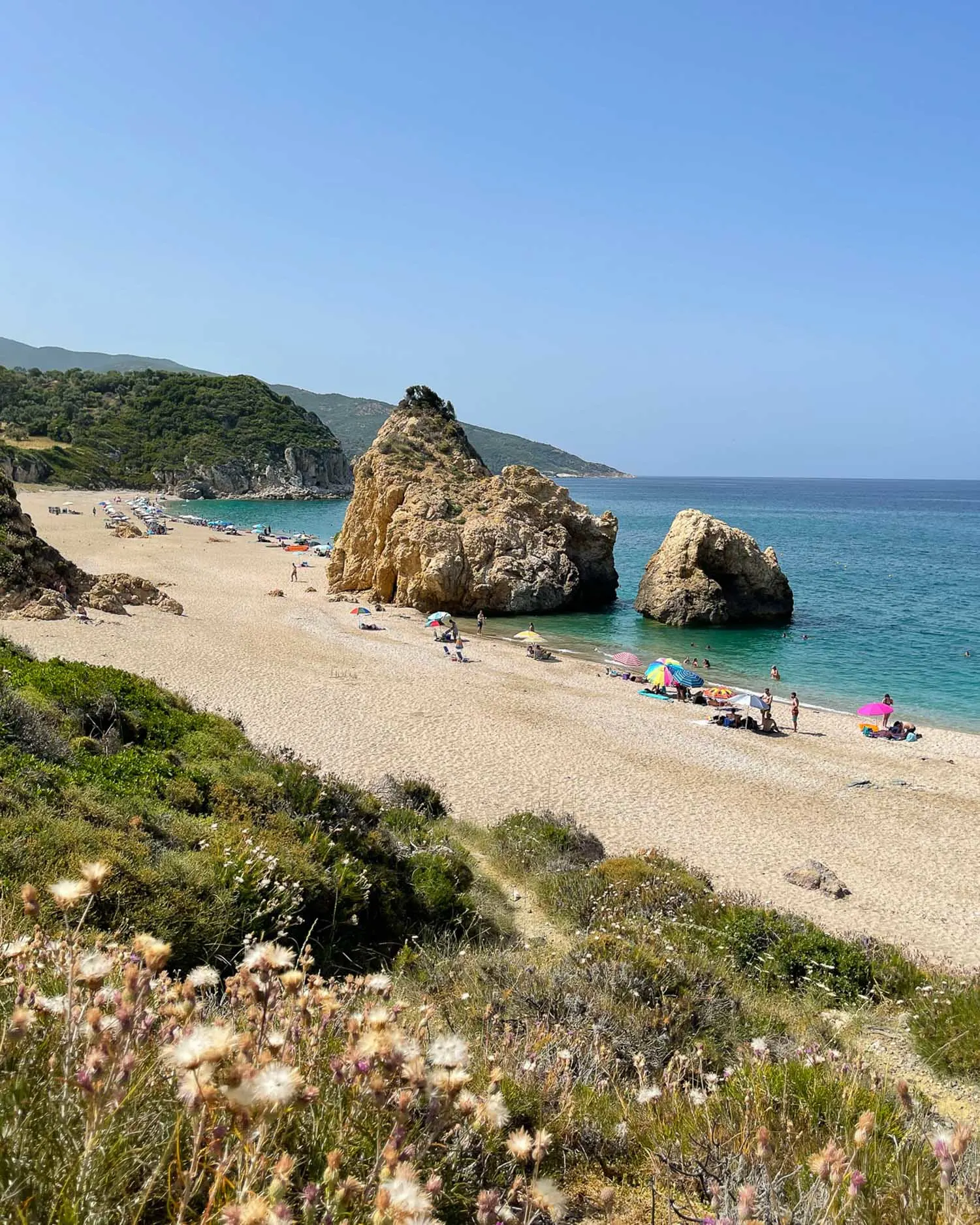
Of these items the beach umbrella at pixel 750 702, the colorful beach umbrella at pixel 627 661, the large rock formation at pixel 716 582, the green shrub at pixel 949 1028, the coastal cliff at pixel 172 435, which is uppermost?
the coastal cliff at pixel 172 435

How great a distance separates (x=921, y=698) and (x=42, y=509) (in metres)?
67.8

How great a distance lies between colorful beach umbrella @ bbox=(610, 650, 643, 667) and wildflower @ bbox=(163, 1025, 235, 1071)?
85.1 feet

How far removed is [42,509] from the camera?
64562 mm

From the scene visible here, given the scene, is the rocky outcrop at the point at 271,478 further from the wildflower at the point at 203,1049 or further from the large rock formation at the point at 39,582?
the wildflower at the point at 203,1049

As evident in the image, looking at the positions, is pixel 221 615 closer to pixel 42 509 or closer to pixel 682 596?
pixel 682 596

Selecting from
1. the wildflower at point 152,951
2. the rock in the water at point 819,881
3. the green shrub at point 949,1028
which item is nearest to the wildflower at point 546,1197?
the wildflower at point 152,951

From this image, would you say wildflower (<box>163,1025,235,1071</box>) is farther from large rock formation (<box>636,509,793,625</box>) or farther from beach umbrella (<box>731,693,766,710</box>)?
large rock formation (<box>636,509,793,625</box>)

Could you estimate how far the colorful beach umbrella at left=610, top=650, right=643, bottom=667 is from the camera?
26.8m

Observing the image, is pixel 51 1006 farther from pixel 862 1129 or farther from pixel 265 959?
pixel 862 1129

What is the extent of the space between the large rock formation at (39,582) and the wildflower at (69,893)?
2333cm

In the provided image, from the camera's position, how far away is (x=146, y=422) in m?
116

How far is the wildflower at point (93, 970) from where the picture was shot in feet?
4.88

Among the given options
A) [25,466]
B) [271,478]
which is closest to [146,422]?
[271,478]

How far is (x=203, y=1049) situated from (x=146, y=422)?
130m
